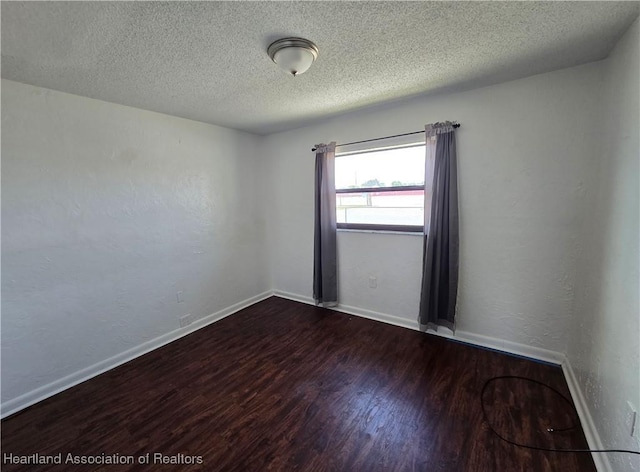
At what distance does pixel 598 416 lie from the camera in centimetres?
151

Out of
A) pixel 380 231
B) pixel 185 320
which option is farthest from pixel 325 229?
pixel 185 320

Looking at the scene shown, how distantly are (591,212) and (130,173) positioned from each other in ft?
12.5

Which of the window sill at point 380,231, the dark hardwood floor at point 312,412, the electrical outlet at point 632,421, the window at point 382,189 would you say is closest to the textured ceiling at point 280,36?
the window at point 382,189

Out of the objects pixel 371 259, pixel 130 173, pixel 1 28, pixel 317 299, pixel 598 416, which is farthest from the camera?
pixel 317 299

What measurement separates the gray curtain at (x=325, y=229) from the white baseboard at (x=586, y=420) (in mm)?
2204

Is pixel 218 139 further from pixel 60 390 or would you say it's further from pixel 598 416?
pixel 598 416

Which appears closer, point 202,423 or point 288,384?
point 202,423

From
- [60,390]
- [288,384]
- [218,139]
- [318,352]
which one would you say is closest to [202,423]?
[288,384]

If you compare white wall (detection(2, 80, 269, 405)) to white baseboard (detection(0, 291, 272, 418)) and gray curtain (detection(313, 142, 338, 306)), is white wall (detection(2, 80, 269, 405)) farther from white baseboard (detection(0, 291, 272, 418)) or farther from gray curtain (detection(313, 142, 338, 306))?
gray curtain (detection(313, 142, 338, 306))

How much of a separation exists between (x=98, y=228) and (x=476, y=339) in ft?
11.8

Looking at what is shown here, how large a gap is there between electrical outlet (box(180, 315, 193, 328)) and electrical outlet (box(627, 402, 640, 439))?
3392 mm

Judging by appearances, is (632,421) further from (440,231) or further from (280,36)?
(280,36)

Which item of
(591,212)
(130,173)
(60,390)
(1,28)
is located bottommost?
(60,390)

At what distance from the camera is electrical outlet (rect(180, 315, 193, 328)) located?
9.59 feet
